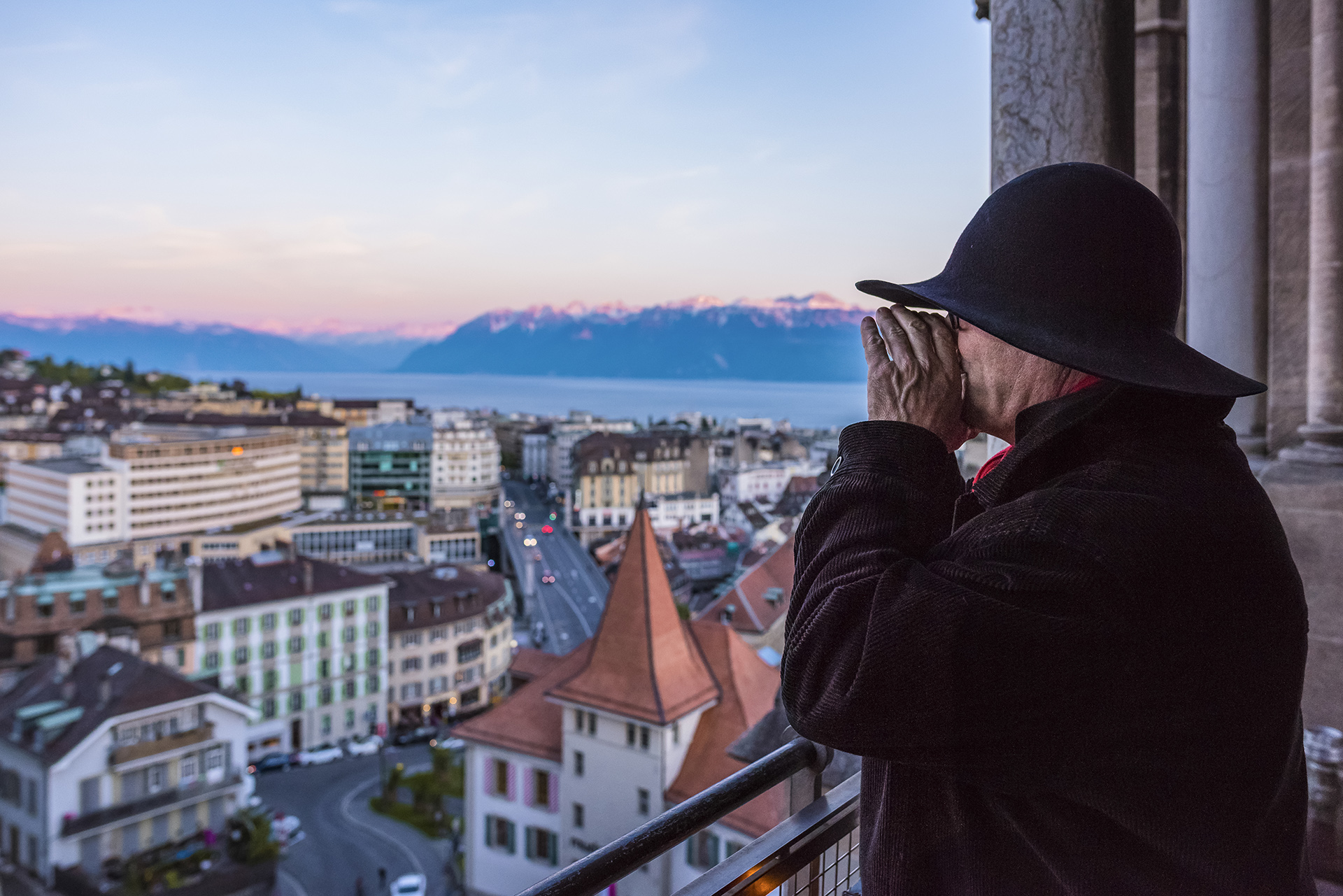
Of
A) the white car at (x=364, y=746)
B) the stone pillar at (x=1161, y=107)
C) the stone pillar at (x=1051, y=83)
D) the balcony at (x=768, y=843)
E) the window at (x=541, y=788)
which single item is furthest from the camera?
the white car at (x=364, y=746)

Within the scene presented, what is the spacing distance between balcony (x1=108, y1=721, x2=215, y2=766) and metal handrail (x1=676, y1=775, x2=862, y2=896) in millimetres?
21512

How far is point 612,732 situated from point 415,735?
19.9 metres

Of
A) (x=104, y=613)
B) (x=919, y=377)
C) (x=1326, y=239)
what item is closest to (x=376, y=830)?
(x=104, y=613)

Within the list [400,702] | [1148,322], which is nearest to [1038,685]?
[1148,322]

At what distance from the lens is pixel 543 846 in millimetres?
13891

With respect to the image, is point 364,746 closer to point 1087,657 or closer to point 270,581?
point 270,581

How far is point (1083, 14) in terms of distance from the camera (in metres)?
1.79

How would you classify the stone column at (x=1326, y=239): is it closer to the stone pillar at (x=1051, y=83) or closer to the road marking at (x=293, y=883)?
the stone pillar at (x=1051, y=83)

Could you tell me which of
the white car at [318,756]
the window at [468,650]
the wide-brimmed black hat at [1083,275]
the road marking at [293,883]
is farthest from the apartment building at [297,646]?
the wide-brimmed black hat at [1083,275]

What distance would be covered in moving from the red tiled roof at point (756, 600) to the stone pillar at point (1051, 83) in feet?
60.0

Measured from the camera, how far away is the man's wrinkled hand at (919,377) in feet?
2.82

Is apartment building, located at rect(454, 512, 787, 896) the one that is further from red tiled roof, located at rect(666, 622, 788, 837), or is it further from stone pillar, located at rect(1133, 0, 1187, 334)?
stone pillar, located at rect(1133, 0, 1187, 334)

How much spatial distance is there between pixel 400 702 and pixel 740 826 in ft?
81.6

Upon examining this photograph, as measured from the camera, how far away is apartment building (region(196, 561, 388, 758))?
28.7 metres
